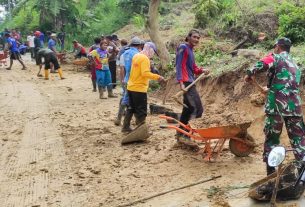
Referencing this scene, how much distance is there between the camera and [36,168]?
275 inches

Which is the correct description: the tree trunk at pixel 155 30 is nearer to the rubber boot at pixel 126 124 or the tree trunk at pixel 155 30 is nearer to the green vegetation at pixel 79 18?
the rubber boot at pixel 126 124

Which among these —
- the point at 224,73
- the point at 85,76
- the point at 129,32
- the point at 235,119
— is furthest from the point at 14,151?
the point at 129,32

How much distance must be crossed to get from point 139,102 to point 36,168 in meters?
2.10

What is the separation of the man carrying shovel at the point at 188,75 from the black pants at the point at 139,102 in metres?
0.97

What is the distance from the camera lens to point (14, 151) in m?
8.08

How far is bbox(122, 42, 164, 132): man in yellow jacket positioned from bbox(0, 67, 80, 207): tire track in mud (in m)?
1.52

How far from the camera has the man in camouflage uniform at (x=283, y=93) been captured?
17.2ft

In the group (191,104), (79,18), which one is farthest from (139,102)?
(79,18)

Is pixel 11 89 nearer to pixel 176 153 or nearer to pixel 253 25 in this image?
pixel 253 25

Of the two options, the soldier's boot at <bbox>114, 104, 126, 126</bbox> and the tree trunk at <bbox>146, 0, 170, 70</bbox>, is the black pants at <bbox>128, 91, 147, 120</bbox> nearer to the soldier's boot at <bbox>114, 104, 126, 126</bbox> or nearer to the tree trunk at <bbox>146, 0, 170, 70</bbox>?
the soldier's boot at <bbox>114, 104, 126, 126</bbox>

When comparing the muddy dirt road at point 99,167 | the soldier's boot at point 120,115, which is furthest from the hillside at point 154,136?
the soldier's boot at point 120,115

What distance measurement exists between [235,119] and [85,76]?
12659mm

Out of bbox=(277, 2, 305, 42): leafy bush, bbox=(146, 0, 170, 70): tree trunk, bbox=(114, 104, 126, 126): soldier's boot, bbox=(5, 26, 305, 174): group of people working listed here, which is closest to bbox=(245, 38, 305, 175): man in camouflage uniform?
bbox=(5, 26, 305, 174): group of people working

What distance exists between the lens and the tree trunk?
520 inches
